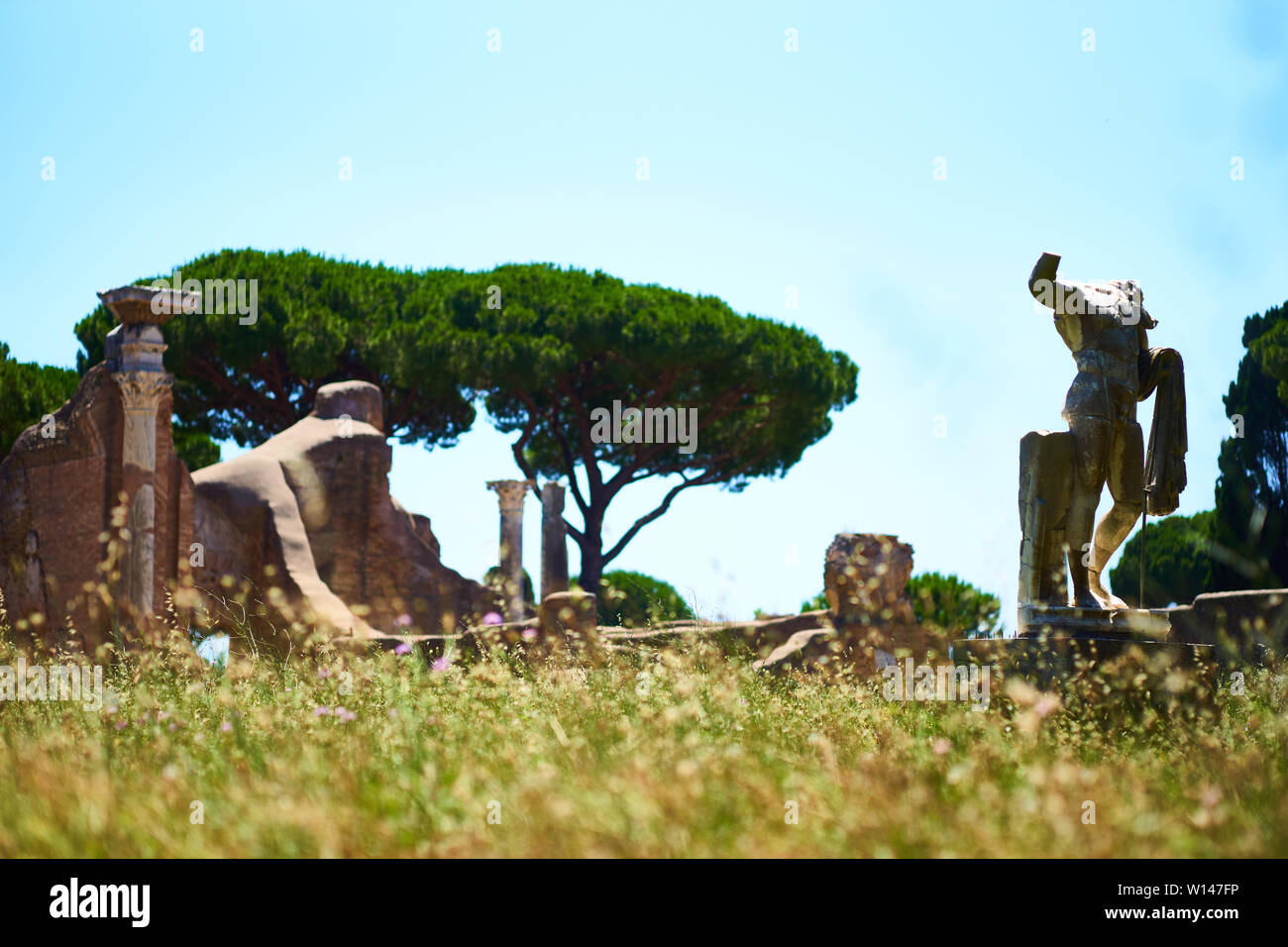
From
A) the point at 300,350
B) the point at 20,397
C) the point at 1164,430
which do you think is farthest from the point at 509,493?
the point at 1164,430

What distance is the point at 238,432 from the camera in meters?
24.8

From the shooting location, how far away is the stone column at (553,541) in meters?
23.0

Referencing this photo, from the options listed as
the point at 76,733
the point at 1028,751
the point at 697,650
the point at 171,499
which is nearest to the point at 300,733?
the point at 76,733

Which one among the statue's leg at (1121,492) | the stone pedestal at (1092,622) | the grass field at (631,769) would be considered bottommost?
the grass field at (631,769)

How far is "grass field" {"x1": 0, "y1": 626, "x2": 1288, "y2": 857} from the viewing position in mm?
2922

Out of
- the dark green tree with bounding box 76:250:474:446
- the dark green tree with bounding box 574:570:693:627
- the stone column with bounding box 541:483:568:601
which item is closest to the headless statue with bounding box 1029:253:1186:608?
the dark green tree with bounding box 574:570:693:627

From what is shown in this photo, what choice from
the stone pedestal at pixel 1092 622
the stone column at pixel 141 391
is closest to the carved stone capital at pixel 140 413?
the stone column at pixel 141 391

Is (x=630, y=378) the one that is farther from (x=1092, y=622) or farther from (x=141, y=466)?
(x=1092, y=622)

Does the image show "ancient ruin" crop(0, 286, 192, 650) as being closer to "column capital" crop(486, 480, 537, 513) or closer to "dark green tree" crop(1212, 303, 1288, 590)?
"column capital" crop(486, 480, 537, 513)

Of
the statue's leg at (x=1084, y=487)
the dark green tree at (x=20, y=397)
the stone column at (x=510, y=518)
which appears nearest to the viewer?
the statue's leg at (x=1084, y=487)

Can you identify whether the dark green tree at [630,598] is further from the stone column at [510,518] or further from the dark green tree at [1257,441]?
the dark green tree at [1257,441]

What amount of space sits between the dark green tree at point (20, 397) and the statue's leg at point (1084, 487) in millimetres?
20736

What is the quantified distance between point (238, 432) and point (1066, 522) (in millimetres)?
21164
